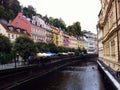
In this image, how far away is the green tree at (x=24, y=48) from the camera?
182ft

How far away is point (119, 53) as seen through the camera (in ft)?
85.4

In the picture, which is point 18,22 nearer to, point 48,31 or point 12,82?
point 48,31

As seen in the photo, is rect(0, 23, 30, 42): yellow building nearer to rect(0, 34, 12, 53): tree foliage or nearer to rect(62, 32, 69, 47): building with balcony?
rect(0, 34, 12, 53): tree foliage

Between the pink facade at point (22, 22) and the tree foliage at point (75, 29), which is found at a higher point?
the tree foliage at point (75, 29)

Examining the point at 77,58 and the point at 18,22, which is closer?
the point at 18,22

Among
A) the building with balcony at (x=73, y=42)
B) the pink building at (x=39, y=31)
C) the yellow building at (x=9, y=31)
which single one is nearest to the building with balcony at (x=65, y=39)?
the building with balcony at (x=73, y=42)

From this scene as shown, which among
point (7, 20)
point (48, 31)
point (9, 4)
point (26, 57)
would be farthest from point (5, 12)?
point (26, 57)

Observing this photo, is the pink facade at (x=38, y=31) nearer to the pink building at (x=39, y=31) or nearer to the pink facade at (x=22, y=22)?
the pink building at (x=39, y=31)

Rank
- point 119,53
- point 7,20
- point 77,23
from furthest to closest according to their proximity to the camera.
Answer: point 77,23 → point 7,20 → point 119,53

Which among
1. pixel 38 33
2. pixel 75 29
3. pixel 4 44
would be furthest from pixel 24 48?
pixel 75 29

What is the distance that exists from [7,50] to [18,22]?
37.7 meters

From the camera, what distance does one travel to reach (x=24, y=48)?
55625mm

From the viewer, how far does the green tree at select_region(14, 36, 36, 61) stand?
55594 millimetres

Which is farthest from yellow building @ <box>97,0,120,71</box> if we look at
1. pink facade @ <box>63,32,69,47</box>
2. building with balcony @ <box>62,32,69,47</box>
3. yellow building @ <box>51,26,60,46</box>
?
pink facade @ <box>63,32,69,47</box>
